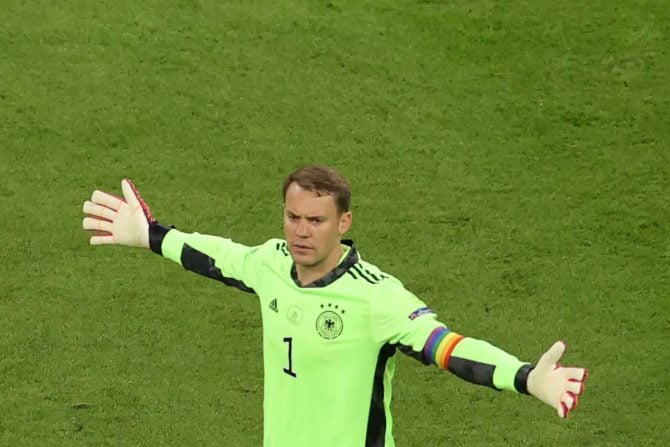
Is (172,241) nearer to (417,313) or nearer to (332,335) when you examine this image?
(332,335)

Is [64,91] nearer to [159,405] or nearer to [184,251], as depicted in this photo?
A: [159,405]

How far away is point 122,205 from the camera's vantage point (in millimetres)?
6688

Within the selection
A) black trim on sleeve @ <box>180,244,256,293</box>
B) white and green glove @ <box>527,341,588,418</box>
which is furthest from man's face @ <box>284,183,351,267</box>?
white and green glove @ <box>527,341,588,418</box>

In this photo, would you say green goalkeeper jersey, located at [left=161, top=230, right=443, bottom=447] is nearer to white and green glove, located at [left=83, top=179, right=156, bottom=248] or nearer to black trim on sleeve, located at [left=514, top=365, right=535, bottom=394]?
black trim on sleeve, located at [left=514, top=365, right=535, bottom=394]

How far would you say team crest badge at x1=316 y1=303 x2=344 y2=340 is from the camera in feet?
19.1

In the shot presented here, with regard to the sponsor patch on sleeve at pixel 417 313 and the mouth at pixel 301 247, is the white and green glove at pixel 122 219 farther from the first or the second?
the sponsor patch on sleeve at pixel 417 313

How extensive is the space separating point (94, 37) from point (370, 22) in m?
2.47

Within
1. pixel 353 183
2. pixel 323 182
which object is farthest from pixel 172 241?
pixel 353 183

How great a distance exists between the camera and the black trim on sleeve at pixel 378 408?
19.3 ft

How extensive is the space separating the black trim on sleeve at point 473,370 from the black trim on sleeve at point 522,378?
117mm

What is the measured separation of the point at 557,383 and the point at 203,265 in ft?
6.47

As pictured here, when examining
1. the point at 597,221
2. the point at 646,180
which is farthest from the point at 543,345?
the point at 646,180

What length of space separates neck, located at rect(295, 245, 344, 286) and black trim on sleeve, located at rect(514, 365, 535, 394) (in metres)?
0.99

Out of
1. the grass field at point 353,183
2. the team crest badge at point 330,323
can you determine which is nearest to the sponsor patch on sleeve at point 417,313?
the team crest badge at point 330,323
